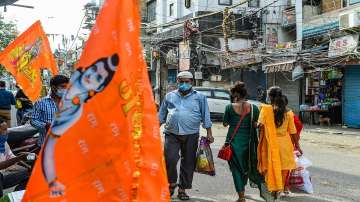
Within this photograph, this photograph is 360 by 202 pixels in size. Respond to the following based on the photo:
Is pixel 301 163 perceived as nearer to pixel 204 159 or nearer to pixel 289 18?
pixel 204 159

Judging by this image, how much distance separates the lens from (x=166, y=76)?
40.9 meters

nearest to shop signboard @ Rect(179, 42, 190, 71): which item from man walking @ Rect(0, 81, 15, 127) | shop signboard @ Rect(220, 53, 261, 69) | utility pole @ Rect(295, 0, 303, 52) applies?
shop signboard @ Rect(220, 53, 261, 69)

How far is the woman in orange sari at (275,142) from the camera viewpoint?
6441mm

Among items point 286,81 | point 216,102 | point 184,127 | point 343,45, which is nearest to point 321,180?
point 184,127

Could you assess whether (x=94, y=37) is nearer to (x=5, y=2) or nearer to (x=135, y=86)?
(x=135, y=86)

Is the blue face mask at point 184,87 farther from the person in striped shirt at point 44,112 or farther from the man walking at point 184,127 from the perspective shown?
the person in striped shirt at point 44,112

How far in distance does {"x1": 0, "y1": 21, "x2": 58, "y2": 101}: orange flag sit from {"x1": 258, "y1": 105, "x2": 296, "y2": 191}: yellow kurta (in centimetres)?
383

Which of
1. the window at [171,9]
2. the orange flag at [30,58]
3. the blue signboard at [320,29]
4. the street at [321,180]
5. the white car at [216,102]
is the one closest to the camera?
the street at [321,180]

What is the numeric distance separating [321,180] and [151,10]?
38.2m

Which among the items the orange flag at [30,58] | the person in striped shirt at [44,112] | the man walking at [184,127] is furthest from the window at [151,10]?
the person in striped shirt at [44,112]

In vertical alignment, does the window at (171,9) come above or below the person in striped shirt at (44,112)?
above

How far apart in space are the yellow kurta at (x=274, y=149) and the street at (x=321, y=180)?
0.65 metres

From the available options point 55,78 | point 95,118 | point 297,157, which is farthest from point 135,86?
→ point 297,157

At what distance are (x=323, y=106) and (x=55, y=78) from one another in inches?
730
